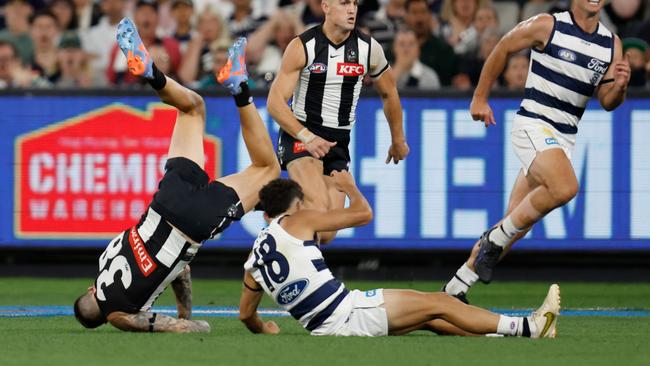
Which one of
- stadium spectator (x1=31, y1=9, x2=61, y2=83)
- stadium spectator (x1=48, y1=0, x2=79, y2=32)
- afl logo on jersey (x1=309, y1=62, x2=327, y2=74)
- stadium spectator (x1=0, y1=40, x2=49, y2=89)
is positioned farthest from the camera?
stadium spectator (x1=48, y1=0, x2=79, y2=32)

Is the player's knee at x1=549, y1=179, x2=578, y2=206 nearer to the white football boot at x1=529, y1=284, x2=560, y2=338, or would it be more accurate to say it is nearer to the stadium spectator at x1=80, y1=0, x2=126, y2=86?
the white football boot at x1=529, y1=284, x2=560, y2=338

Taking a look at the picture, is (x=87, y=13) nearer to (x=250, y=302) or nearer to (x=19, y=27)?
(x=19, y=27)

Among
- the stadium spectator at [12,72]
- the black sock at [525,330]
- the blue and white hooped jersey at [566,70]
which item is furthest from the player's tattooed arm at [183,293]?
the stadium spectator at [12,72]

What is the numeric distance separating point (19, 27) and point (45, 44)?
0.86 metres

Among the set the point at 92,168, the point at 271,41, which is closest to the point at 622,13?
the point at 271,41

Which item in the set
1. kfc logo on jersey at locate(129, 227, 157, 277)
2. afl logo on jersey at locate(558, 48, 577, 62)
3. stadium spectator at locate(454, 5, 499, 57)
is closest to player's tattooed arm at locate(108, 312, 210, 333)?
kfc logo on jersey at locate(129, 227, 157, 277)

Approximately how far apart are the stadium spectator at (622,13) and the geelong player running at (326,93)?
5869mm

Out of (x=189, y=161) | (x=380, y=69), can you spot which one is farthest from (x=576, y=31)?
(x=189, y=161)

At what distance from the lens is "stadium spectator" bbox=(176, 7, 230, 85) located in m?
16.1

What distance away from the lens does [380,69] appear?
11.1 m

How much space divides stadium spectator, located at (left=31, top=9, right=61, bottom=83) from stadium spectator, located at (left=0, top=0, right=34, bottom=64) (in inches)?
3.4

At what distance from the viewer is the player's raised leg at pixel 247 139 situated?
32.2 feet

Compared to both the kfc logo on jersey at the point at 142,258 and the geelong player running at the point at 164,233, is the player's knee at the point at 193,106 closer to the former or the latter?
the geelong player running at the point at 164,233

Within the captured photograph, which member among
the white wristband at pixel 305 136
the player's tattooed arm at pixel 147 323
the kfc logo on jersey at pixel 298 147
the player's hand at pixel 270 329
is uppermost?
the white wristband at pixel 305 136
